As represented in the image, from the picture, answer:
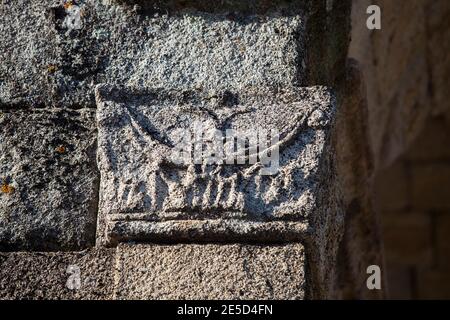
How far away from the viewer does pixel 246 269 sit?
7.44 ft

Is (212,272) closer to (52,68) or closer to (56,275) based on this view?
(56,275)

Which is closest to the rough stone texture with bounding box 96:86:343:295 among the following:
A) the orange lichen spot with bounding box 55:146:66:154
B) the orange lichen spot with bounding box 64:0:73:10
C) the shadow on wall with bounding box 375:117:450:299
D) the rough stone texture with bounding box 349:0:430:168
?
the orange lichen spot with bounding box 55:146:66:154

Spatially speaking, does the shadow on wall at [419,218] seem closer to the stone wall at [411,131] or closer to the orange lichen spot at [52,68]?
the stone wall at [411,131]

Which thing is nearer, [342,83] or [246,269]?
[246,269]

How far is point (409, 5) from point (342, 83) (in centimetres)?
98

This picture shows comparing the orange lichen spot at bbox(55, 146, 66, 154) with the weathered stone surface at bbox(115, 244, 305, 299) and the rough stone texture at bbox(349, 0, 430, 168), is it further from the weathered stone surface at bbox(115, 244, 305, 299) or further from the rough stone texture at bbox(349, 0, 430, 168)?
the rough stone texture at bbox(349, 0, 430, 168)

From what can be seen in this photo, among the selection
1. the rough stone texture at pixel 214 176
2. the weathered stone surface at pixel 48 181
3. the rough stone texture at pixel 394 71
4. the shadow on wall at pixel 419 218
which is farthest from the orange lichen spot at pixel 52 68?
the shadow on wall at pixel 419 218

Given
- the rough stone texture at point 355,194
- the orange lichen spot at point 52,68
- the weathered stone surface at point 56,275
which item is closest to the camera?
the weathered stone surface at point 56,275

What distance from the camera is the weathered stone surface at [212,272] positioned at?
A: 2.25m

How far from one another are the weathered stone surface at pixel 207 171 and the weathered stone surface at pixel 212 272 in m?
0.03

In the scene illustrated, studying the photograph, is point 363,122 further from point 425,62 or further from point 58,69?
point 425,62
